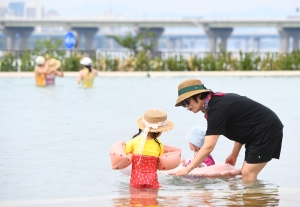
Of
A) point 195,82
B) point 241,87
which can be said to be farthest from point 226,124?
point 241,87

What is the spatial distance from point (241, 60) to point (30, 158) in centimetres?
2796

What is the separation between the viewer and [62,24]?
141000 mm

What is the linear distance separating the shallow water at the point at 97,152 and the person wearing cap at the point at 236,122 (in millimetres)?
440

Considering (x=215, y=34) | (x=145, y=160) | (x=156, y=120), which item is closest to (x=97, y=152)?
(x=145, y=160)

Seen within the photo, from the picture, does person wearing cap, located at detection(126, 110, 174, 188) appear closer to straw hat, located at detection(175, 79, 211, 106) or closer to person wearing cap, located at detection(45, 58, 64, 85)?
straw hat, located at detection(175, 79, 211, 106)

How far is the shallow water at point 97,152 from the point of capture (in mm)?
8750

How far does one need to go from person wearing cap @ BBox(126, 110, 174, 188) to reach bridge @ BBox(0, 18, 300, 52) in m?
117

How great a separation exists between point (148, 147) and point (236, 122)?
976mm

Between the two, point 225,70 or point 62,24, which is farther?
point 62,24

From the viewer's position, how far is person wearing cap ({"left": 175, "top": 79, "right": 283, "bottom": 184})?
8.25 m

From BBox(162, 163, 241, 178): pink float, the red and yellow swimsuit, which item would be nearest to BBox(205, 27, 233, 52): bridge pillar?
BBox(162, 163, 241, 178): pink float

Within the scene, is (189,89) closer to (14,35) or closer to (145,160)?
(145,160)

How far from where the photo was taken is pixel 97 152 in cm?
1269

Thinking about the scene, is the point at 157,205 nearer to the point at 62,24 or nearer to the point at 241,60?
the point at 241,60
